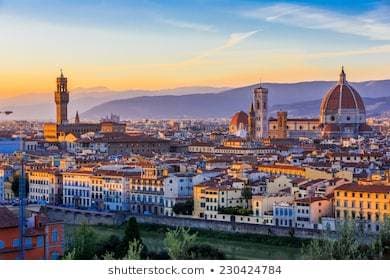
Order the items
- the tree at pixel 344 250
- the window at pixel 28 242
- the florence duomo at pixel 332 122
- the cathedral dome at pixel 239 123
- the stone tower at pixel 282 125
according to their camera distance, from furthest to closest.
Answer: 1. the florence duomo at pixel 332 122
2. the stone tower at pixel 282 125
3. the cathedral dome at pixel 239 123
4. the window at pixel 28 242
5. the tree at pixel 344 250

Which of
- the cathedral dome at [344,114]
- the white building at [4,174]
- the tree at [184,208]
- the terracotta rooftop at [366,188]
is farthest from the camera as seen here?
the cathedral dome at [344,114]

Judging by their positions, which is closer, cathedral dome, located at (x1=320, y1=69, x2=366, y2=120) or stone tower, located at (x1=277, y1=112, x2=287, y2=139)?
stone tower, located at (x1=277, y1=112, x2=287, y2=139)

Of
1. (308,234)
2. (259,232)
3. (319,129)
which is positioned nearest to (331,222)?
(308,234)

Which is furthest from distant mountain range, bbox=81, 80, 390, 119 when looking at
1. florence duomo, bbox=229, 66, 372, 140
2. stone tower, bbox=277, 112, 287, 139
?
florence duomo, bbox=229, 66, 372, 140

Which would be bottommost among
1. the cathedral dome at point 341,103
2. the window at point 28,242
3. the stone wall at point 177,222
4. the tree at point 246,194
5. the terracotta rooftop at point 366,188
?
the stone wall at point 177,222

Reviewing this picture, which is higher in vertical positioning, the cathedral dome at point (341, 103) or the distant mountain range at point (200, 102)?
the cathedral dome at point (341, 103)

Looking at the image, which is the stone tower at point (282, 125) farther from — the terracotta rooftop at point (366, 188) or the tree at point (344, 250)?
the tree at point (344, 250)

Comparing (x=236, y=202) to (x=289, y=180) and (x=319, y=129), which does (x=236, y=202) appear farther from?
(x=319, y=129)

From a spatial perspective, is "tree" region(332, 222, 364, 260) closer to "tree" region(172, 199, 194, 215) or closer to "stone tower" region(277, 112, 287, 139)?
"tree" region(172, 199, 194, 215)

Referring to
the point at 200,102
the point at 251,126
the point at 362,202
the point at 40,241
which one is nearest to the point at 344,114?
the point at 251,126

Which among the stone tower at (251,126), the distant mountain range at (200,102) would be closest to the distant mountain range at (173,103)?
the distant mountain range at (200,102)

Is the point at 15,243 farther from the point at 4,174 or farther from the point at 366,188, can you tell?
the point at 4,174

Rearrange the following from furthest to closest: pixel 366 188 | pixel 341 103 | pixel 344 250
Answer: pixel 341 103 → pixel 366 188 → pixel 344 250
